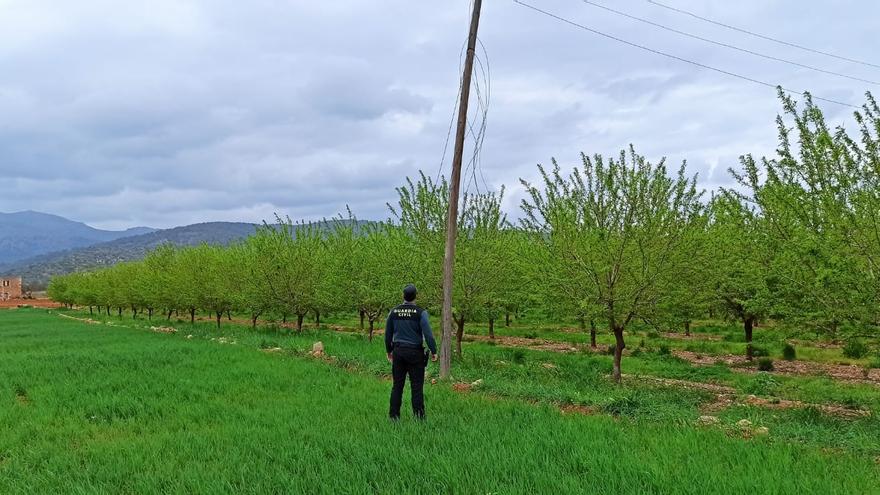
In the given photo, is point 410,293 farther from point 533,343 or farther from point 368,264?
point 533,343

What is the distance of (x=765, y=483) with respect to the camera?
5660 millimetres

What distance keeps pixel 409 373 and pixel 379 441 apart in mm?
1684

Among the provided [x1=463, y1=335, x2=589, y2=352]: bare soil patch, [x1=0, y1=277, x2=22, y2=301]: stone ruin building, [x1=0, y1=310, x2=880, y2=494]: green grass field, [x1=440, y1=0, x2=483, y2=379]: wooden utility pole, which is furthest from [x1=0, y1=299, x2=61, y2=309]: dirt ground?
[x1=440, y1=0, x2=483, y2=379]: wooden utility pole

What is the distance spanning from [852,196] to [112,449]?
12.6 metres

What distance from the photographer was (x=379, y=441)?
301 inches

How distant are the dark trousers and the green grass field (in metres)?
0.33

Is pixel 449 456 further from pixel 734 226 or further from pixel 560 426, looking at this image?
pixel 734 226

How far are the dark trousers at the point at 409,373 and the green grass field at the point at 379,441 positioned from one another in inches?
13.2

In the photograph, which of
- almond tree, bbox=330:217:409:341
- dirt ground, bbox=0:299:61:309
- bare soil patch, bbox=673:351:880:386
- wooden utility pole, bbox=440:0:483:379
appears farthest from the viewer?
dirt ground, bbox=0:299:61:309

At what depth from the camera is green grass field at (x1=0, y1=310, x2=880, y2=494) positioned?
600 centimetres

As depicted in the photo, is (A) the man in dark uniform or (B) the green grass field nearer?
(B) the green grass field

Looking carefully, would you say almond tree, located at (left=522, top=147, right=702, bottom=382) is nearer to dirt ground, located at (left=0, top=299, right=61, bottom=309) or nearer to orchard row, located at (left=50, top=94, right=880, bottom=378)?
orchard row, located at (left=50, top=94, right=880, bottom=378)

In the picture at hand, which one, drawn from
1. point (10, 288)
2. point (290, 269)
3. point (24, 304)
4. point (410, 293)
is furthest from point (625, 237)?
point (10, 288)

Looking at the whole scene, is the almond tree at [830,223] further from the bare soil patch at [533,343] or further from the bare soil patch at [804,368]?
the bare soil patch at [533,343]
